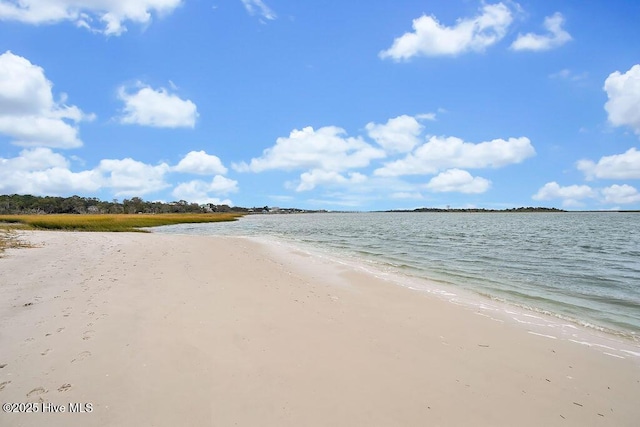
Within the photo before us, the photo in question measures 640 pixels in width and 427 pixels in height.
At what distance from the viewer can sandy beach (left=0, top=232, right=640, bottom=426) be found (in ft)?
13.0

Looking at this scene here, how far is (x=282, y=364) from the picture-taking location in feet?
16.8

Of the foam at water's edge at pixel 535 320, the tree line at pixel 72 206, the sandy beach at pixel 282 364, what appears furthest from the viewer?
the tree line at pixel 72 206

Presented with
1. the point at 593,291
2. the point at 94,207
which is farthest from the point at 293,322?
the point at 94,207

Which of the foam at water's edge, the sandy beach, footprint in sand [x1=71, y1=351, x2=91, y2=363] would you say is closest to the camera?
the sandy beach

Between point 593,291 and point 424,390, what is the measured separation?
11.5 meters

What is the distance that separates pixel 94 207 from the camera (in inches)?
5566

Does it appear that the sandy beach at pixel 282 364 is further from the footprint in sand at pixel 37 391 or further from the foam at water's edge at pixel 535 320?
the foam at water's edge at pixel 535 320

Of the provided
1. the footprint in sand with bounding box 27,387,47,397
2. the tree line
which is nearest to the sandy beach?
the footprint in sand with bounding box 27,387,47,397

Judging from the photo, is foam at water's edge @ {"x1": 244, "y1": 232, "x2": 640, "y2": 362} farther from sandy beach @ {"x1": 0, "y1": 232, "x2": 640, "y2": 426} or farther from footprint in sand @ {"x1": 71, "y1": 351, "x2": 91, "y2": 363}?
footprint in sand @ {"x1": 71, "y1": 351, "x2": 91, "y2": 363}

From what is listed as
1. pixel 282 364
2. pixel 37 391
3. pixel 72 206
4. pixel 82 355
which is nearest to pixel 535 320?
pixel 282 364

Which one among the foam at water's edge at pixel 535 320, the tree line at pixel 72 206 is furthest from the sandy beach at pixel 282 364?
the tree line at pixel 72 206

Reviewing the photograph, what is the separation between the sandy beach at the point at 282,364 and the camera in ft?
13.0

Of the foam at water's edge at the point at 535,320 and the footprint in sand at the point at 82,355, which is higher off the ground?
the footprint in sand at the point at 82,355

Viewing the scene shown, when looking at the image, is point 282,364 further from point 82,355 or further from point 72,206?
point 72,206
